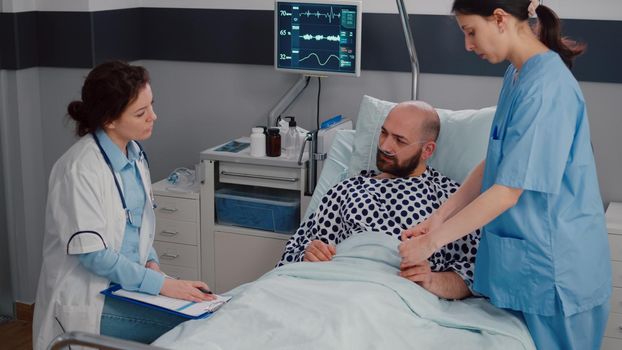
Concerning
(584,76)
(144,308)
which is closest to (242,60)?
(584,76)

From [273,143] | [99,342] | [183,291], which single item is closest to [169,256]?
[273,143]

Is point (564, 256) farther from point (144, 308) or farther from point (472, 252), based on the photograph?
point (144, 308)

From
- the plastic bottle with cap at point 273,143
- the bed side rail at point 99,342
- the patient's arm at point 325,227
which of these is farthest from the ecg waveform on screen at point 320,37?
the bed side rail at point 99,342

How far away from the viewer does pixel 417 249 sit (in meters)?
2.10

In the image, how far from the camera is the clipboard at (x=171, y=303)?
2.08m

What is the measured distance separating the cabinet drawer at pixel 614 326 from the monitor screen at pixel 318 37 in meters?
1.30

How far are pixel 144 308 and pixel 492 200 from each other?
934 mm

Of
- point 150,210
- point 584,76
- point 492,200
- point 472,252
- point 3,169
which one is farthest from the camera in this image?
point 3,169

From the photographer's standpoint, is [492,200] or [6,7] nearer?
[492,200]

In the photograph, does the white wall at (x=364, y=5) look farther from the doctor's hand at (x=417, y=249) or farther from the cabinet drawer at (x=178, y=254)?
the doctor's hand at (x=417, y=249)

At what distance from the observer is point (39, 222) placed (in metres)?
3.75

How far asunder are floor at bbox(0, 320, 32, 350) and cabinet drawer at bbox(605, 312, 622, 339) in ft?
7.36

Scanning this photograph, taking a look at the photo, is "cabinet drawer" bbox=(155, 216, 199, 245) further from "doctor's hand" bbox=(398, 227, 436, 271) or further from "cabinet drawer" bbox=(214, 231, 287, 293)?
"doctor's hand" bbox=(398, 227, 436, 271)

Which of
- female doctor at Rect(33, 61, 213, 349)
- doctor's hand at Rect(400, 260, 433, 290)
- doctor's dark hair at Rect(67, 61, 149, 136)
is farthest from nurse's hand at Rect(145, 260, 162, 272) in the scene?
doctor's hand at Rect(400, 260, 433, 290)
